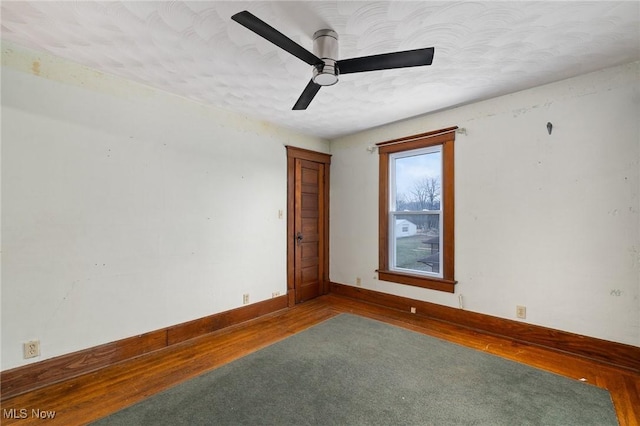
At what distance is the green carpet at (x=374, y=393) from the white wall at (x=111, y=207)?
95cm

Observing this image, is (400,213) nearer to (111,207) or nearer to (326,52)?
(326,52)

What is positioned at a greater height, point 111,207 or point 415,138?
point 415,138

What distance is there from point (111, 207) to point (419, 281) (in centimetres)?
344

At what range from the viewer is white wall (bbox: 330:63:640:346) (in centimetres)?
244

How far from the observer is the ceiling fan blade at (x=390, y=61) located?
1747mm

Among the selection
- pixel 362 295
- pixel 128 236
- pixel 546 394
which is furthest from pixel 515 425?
pixel 128 236

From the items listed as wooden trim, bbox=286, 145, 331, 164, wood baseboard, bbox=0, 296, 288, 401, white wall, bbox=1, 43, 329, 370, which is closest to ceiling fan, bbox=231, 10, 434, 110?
white wall, bbox=1, 43, 329, 370

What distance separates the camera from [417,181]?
384 cm

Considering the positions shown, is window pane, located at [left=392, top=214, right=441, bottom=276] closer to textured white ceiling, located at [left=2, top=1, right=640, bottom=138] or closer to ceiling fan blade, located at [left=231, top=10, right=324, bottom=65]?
textured white ceiling, located at [left=2, top=1, right=640, bottom=138]

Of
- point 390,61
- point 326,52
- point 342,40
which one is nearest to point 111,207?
point 326,52

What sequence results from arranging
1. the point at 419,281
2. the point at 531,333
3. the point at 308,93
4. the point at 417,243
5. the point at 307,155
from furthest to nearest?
the point at 307,155 → the point at 417,243 → the point at 419,281 → the point at 531,333 → the point at 308,93

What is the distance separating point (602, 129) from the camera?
254 cm

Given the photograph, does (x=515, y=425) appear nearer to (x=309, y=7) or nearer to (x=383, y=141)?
(x=309, y=7)

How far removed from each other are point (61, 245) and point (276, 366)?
1.98 m
